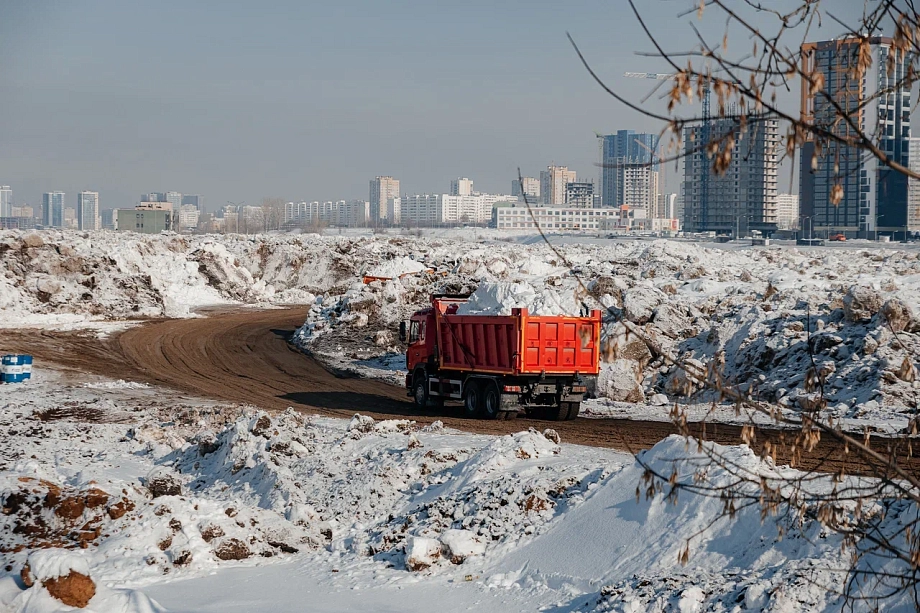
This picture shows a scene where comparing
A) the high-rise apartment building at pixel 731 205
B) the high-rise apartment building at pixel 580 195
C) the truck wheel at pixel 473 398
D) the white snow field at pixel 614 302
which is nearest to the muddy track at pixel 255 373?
the truck wheel at pixel 473 398

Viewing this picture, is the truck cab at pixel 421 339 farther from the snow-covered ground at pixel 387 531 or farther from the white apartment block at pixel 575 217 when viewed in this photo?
the white apartment block at pixel 575 217

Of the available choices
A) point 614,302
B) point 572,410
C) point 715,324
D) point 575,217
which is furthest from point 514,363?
point 575,217

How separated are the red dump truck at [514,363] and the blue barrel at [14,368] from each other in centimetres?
1266

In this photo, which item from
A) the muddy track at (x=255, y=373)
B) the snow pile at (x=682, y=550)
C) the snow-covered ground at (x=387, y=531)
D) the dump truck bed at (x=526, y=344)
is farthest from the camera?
the dump truck bed at (x=526, y=344)

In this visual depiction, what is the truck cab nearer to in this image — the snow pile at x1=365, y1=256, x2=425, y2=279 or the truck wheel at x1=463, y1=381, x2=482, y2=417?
the truck wheel at x1=463, y1=381, x2=482, y2=417

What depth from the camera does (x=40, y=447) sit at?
61.3 ft

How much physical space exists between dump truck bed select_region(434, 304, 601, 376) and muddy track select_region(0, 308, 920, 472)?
126cm

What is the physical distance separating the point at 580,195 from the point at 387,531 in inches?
6751

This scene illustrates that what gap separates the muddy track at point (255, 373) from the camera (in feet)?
64.5

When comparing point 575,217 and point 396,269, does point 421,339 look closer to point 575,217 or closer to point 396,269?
point 396,269

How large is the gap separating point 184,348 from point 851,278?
2528cm

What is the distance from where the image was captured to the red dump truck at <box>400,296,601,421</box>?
67.3 feet

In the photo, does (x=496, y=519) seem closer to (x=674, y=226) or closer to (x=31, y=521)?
(x=31, y=521)

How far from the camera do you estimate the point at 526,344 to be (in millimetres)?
20422
